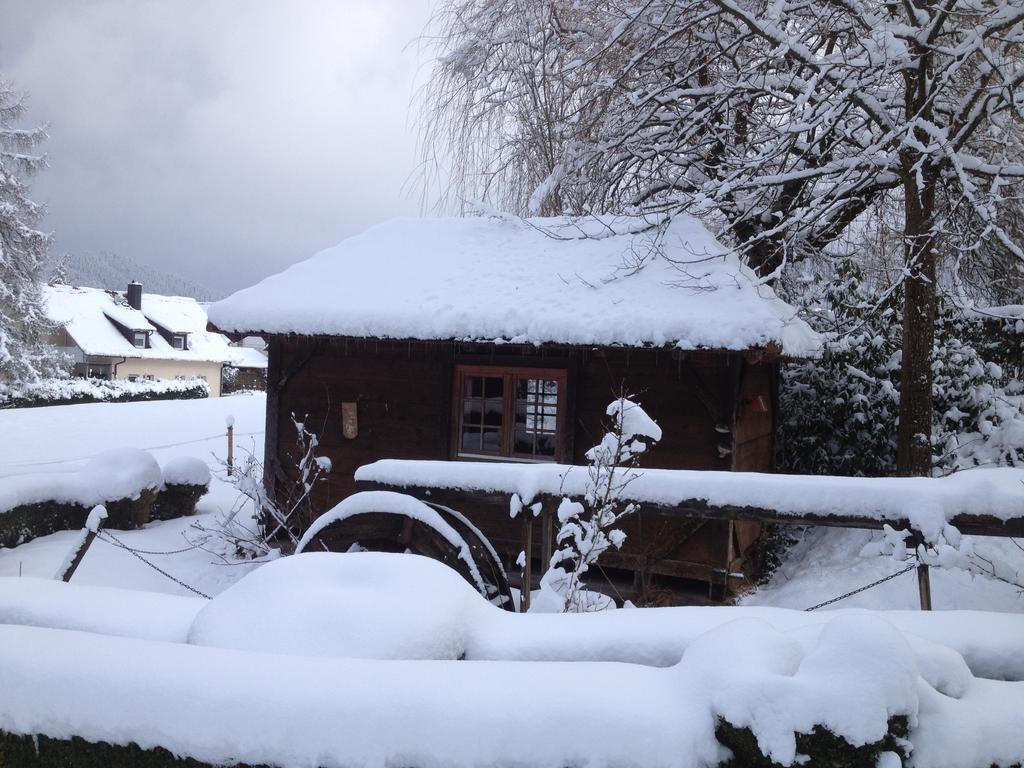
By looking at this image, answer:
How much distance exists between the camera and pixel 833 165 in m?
6.58

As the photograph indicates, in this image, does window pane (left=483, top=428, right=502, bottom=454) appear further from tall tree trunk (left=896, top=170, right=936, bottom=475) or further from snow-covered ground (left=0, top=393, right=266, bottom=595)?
tall tree trunk (left=896, top=170, right=936, bottom=475)

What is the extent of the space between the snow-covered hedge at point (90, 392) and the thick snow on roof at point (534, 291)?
19621 millimetres

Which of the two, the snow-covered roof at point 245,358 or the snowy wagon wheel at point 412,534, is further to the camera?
the snow-covered roof at point 245,358

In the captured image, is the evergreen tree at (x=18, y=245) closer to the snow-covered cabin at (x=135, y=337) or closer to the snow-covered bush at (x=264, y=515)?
the snow-covered cabin at (x=135, y=337)

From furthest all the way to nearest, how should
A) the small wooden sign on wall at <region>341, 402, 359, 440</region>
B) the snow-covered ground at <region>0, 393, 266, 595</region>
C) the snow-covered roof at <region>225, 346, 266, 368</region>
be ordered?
the snow-covered roof at <region>225, 346, 266, 368</region>
the small wooden sign on wall at <region>341, 402, 359, 440</region>
the snow-covered ground at <region>0, 393, 266, 595</region>

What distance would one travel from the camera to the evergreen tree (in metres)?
20.5

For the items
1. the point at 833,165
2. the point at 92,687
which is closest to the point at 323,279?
the point at 833,165

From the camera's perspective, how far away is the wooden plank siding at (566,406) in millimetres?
6898

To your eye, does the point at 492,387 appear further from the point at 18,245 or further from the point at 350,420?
the point at 18,245

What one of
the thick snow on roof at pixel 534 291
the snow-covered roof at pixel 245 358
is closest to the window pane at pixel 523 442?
the thick snow on roof at pixel 534 291

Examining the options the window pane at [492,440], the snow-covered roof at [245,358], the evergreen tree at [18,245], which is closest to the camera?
the window pane at [492,440]

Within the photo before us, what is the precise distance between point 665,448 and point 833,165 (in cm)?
317

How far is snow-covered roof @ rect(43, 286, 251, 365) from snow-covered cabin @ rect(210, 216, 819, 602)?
26.7 meters

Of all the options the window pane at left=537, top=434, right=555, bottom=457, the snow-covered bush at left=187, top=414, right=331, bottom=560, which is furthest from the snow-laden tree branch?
the snow-covered bush at left=187, top=414, right=331, bottom=560
